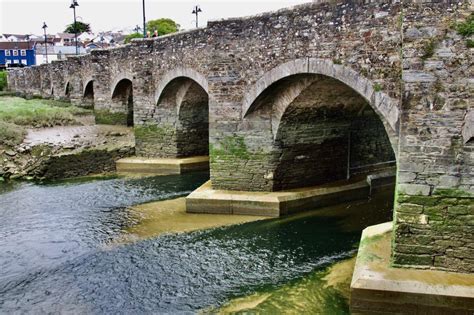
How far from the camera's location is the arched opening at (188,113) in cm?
1773

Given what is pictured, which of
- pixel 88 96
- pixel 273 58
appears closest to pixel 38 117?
pixel 88 96

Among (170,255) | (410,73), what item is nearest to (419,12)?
(410,73)

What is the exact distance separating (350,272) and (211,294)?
99.1 inches

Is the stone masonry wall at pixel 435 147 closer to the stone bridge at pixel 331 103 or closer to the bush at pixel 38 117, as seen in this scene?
the stone bridge at pixel 331 103

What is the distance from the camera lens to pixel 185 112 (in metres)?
18.3

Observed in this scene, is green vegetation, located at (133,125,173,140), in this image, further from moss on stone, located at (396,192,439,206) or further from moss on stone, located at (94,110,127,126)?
moss on stone, located at (396,192,439,206)

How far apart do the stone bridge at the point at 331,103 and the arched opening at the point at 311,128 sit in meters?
0.03

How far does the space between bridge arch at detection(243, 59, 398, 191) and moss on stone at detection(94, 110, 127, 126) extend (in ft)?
38.4

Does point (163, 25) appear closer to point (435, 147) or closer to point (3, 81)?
point (3, 81)

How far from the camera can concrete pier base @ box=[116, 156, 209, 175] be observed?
17.6 meters

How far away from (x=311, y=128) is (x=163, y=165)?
674cm

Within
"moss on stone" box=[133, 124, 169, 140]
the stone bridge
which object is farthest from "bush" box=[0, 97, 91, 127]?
"moss on stone" box=[133, 124, 169, 140]

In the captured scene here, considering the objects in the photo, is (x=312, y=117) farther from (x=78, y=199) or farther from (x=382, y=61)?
(x=78, y=199)

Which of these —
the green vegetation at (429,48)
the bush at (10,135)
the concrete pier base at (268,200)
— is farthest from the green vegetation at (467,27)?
the bush at (10,135)
